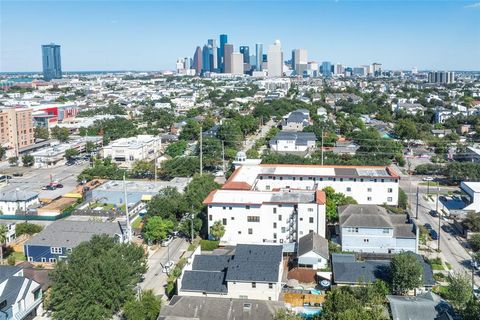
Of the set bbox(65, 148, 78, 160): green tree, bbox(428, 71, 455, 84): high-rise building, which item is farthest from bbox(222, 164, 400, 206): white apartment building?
bbox(428, 71, 455, 84): high-rise building

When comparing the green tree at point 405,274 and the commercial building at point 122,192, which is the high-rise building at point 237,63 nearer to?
the commercial building at point 122,192

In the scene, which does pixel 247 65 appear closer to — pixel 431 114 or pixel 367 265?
pixel 431 114

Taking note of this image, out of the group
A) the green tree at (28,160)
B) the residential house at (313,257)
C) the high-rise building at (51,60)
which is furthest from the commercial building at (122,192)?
the high-rise building at (51,60)

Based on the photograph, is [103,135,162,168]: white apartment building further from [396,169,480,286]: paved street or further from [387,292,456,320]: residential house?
[387,292,456,320]: residential house

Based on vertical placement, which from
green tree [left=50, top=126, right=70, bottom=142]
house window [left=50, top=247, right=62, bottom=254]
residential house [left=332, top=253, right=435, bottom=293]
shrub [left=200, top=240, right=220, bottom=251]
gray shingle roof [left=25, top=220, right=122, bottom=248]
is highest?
green tree [left=50, top=126, right=70, bottom=142]

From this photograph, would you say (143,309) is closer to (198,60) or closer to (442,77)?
(442,77)

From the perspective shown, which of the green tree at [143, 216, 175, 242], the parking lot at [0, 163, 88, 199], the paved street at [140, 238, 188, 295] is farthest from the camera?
the parking lot at [0, 163, 88, 199]
